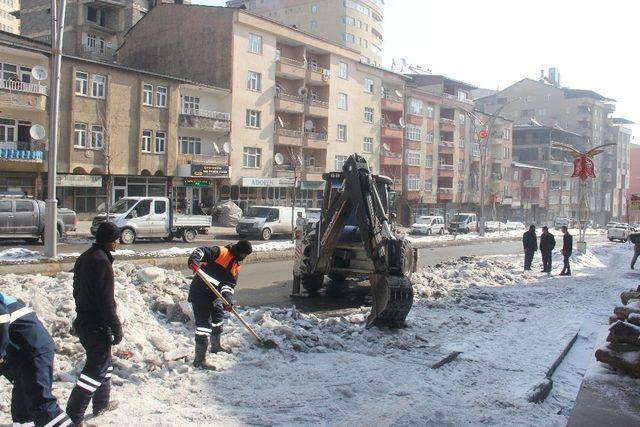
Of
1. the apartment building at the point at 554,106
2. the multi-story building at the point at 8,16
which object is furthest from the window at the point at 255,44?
the multi-story building at the point at 8,16

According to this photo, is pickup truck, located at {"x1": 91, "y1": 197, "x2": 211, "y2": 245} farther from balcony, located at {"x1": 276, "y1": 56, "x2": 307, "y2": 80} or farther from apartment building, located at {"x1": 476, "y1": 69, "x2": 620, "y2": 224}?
apartment building, located at {"x1": 476, "y1": 69, "x2": 620, "y2": 224}

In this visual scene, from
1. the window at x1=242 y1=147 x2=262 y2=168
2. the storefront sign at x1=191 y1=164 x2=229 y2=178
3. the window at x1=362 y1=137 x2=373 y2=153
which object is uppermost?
the window at x1=362 y1=137 x2=373 y2=153

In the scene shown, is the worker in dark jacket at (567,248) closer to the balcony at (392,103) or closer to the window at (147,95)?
the window at (147,95)

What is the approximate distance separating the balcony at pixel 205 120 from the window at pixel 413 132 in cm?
2525

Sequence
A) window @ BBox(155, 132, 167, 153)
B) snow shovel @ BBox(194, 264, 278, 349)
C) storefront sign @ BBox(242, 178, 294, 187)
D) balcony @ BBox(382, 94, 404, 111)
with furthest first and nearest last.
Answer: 1. balcony @ BBox(382, 94, 404, 111)
2. storefront sign @ BBox(242, 178, 294, 187)
3. window @ BBox(155, 132, 167, 153)
4. snow shovel @ BBox(194, 264, 278, 349)

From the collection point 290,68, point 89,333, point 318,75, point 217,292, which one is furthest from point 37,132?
point 89,333

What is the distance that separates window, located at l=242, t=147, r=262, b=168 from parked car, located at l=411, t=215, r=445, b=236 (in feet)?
43.8

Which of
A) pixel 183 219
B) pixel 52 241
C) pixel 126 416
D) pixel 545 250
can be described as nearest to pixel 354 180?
pixel 126 416

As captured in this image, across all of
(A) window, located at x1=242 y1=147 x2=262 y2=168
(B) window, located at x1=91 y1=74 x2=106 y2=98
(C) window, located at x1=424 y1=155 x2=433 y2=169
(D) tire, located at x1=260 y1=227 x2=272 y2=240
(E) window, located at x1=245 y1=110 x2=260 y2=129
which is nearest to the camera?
(D) tire, located at x1=260 y1=227 x2=272 y2=240

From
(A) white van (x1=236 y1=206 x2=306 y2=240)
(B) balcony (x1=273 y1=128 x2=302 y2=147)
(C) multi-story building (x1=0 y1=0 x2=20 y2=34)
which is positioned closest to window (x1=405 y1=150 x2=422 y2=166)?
(B) balcony (x1=273 y1=128 x2=302 y2=147)

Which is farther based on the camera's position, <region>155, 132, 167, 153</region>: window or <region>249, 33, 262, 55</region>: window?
<region>249, 33, 262, 55</region>: window

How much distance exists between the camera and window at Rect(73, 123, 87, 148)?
35438mm

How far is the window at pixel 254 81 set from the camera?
150 feet

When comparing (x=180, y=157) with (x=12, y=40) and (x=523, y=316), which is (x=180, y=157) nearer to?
(x=12, y=40)
